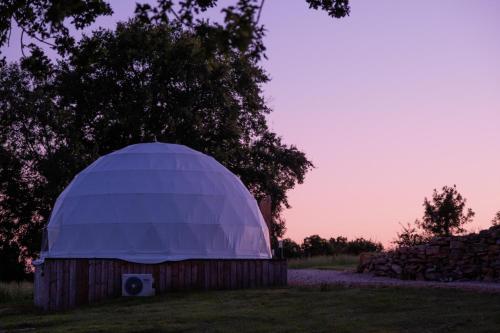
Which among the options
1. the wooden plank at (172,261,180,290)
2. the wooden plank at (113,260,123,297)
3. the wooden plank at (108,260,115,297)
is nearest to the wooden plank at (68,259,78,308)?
the wooden plank at (108,260,115,297)

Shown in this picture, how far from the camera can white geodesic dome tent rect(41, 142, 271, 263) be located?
2356 cm

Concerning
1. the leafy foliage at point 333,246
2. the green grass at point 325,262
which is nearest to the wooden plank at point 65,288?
the green grass at point 325,262

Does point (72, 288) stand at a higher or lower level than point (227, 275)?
lower

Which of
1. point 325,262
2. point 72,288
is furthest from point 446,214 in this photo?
point 72,288

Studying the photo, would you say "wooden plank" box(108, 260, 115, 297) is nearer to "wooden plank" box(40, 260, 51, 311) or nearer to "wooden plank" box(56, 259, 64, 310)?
"wooden plank" box(56, 259, 64, 310)

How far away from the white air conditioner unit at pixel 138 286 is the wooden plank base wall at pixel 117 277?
11.8 inches

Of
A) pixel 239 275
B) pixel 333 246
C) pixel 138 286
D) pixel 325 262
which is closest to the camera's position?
pixel 138 286

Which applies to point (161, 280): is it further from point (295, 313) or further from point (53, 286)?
point (295, 313)

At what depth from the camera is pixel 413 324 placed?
1276cm

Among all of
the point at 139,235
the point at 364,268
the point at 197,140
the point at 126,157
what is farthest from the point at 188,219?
the point at 197,140

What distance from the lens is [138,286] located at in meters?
20.7

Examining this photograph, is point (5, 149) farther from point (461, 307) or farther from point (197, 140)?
point (461, 307)

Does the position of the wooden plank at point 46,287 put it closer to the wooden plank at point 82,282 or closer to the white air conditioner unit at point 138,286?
the wooden plank at point 82,282

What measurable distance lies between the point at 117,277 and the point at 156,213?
11.8ft
